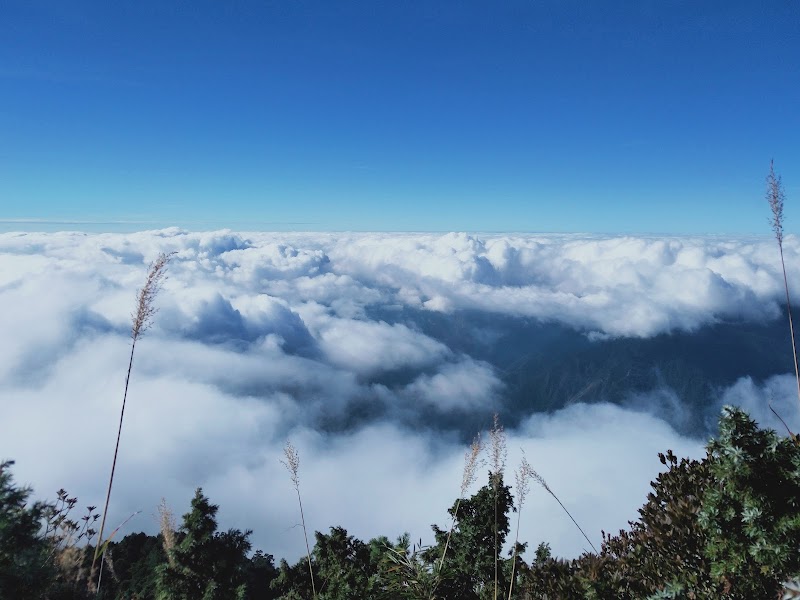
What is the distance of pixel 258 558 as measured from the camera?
3781cm

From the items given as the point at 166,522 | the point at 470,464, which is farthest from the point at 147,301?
the point at 470,464

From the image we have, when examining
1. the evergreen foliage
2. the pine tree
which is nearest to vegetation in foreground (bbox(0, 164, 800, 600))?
the evergreen foliage

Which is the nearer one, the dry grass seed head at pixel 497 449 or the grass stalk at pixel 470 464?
the grass stalk at pixel 470 464

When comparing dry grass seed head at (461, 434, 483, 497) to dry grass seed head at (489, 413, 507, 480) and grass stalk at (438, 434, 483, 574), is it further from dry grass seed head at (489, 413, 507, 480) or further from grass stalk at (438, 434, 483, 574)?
dry grass seed head at (489, 413, 507, 480)

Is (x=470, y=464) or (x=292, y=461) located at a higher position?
(x=470, y=464)

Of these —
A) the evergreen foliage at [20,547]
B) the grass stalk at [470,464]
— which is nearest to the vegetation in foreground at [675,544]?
the evergreen foliage at [20,547]

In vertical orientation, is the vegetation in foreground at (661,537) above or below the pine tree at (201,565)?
above

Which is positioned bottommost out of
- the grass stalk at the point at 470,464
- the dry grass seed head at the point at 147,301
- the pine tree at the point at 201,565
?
the pine tree at the point at 201,565

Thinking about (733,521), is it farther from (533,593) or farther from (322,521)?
(322,521)

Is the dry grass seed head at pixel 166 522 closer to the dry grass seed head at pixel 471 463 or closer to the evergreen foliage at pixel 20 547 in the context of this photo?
the evergreen foliage at pixel 20 547

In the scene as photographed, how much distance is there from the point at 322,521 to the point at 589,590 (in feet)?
596

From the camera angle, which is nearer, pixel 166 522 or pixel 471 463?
pixel 166 522

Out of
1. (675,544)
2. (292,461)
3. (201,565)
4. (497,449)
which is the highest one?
(497,449)

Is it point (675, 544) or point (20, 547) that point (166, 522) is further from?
point (675, 544)
